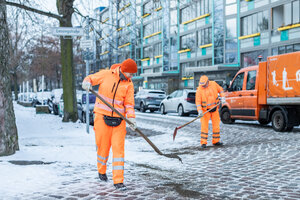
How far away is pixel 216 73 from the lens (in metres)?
36.3

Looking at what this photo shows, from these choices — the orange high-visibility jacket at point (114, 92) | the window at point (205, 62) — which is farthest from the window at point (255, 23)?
the orange high-visibility jacket at point (114, 92)

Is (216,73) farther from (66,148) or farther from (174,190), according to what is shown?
(174,190)

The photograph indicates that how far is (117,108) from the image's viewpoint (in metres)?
5.32

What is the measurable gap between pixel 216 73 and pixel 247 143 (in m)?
26.9

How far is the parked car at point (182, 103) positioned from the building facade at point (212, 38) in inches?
159

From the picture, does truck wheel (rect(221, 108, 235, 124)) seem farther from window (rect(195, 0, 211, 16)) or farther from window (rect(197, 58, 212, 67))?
window (rect(195, 0, 211, 16))

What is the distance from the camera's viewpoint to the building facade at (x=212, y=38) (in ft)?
91.1

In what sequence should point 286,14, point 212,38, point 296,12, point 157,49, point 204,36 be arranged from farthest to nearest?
point 157,49 → point 204,36 → point 212,38 → point 286,14 → point 296,12

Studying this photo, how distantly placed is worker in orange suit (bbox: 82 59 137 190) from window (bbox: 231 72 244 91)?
9.70 m

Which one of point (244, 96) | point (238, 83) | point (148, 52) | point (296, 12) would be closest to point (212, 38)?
point (296, 12)

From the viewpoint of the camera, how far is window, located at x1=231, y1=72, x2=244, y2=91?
14367mm

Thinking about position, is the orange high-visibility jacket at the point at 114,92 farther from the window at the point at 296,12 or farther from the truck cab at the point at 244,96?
the window at the point at 296,12

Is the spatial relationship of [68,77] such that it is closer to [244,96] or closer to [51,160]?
[244,96]

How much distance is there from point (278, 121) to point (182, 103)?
9.73 m
